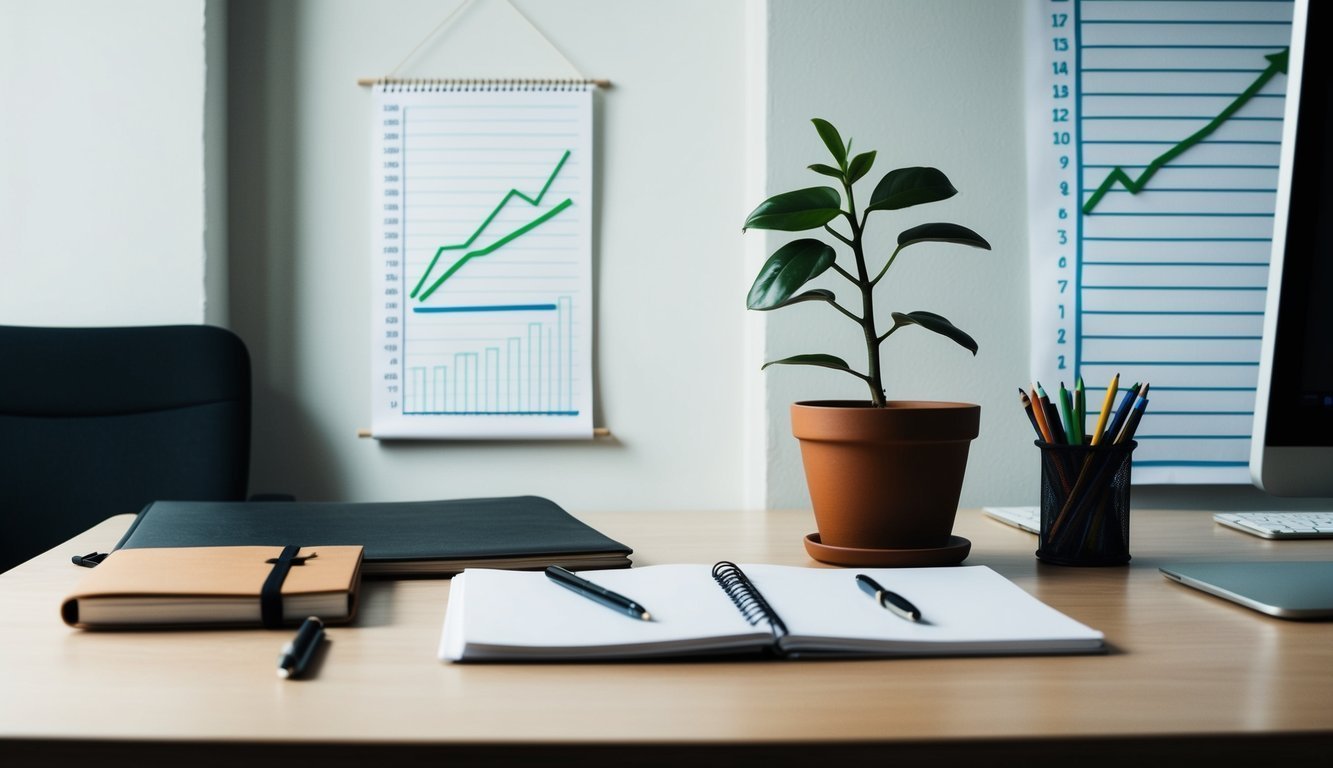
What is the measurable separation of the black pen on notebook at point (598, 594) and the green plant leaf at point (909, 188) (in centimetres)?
44

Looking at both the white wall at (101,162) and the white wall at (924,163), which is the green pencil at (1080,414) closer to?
the white wall at (924,163)

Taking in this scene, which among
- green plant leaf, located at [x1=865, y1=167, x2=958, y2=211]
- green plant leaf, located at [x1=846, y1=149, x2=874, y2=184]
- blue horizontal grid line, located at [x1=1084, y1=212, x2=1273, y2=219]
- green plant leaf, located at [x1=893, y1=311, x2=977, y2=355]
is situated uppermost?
blue horizontal grid line, located at [x1=1084, y1=212, x2=1273, y2=219]

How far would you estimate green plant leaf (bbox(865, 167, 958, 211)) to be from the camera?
924mm

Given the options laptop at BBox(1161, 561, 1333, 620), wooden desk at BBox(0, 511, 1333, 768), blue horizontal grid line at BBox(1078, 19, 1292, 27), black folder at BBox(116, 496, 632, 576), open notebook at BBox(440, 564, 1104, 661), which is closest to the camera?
wooden desk at BBox(0, 511, 1333, 768)

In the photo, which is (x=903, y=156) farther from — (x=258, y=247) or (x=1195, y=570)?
(x=258, y=247)

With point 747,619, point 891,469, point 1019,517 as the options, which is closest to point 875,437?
point 891,469

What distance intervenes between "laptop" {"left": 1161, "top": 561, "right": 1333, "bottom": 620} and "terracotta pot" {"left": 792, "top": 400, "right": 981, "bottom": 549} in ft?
0.69

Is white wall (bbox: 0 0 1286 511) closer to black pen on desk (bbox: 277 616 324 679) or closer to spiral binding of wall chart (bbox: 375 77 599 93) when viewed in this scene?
spiral binding of wall chart (bbox: 375 77 599 93)

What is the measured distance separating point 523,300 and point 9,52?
968mm

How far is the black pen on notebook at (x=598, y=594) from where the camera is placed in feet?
2.25

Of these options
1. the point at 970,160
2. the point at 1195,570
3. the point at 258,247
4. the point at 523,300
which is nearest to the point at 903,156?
the point at 970,160

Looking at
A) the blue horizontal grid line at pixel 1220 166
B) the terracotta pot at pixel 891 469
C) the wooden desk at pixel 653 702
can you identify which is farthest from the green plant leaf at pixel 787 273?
the blue horizontal grid line at pixel 1220 166

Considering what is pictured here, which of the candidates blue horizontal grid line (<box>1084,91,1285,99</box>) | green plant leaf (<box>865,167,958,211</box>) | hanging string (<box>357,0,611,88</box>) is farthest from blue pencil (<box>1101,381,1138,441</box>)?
hanging string (<box>357,0,611,88</box>)

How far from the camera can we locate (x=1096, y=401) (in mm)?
1599
